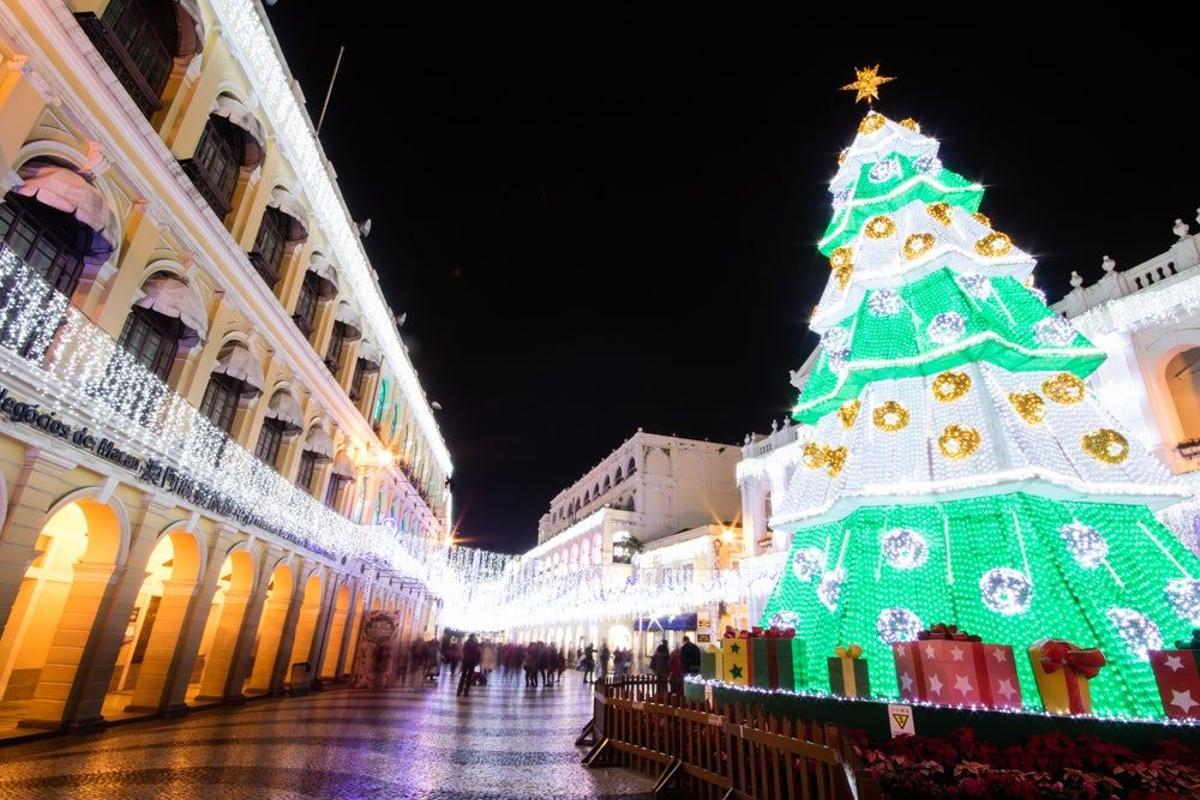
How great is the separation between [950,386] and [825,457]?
81.3 inches

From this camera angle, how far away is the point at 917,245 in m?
9.37

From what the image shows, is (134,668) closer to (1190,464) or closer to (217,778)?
(217,778)

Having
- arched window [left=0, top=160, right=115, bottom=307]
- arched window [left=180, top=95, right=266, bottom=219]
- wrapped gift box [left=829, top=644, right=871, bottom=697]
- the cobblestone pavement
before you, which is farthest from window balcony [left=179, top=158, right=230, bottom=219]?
wrapped gift box [left=829, top=644, right=871, bottom=697]

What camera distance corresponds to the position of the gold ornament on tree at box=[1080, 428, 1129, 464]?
7.70m

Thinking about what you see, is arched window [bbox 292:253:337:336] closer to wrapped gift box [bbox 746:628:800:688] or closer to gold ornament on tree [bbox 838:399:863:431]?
gold ornament on tree [bbox 838:399:863:431]

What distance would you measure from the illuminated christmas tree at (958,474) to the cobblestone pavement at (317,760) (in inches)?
160

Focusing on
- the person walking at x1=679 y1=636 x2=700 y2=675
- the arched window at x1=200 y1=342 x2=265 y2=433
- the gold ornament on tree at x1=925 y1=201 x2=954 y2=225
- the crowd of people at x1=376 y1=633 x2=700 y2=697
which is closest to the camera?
the gold ornament on tree at x1=925 y1=201 x2=954 y2=225

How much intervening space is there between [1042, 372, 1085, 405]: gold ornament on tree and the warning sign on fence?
17.7 ft

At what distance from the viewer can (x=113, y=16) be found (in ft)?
30.4

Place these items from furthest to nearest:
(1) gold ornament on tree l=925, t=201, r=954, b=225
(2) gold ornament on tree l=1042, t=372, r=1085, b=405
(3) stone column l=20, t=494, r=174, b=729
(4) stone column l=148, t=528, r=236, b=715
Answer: (4) stone column l=148, t=528, r=236, b=715, (1) gold ornament on tree l=925, t=201, r=954, b=225, (3) stone column l=20, t=494, r=174, b=729, (2) gold ornament on tree l=1042, t=372, r=1085, b=405

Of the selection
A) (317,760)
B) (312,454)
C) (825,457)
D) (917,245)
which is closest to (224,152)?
(312,454)

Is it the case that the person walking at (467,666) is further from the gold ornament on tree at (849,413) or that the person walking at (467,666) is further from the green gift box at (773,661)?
the gold ornament on tree at (849,413)

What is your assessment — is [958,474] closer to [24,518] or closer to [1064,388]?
[1064,388]

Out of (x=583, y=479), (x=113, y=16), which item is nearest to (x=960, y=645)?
(x=113, y=16)
